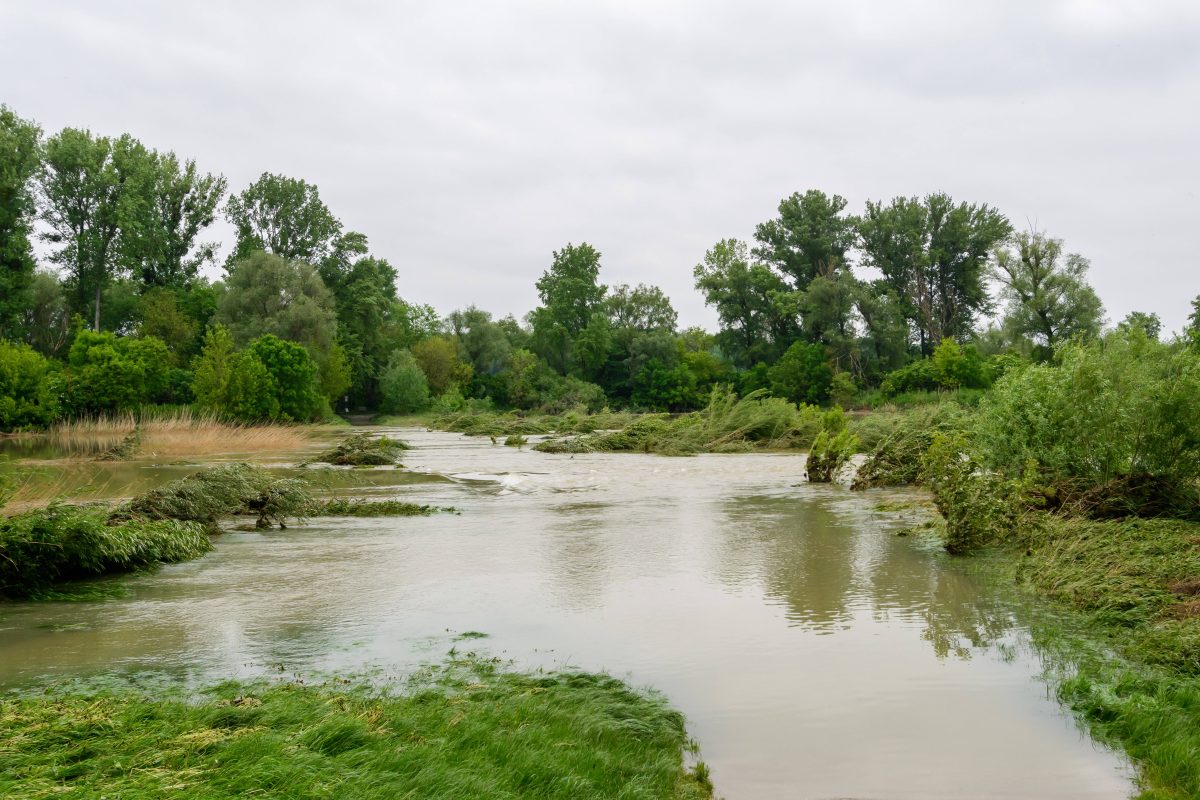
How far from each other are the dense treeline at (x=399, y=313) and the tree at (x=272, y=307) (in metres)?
0.15

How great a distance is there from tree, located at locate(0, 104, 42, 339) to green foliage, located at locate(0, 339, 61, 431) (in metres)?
12.7

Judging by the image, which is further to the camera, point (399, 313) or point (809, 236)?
point (399, 313)

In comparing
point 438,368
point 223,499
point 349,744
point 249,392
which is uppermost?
point 438,368

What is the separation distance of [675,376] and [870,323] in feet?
55.1

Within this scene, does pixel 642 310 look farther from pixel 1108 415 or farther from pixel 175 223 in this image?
pixel 1108 415

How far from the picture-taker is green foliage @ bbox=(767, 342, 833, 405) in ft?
214

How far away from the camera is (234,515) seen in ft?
49.0

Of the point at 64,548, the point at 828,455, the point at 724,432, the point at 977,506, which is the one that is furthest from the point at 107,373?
the point at 977,506

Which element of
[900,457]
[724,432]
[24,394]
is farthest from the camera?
[24,394]

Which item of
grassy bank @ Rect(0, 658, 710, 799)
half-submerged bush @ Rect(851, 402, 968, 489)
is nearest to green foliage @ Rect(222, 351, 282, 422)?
half-submerged bush @ Rect(851, 402, 968, 489)

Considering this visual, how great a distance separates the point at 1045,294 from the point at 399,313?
6076 cm

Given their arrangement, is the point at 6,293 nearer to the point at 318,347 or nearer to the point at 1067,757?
the point at 318,347

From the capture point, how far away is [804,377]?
65500 mm

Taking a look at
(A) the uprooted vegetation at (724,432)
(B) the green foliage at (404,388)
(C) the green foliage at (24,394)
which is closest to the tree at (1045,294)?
(A) the uprooted vegetation at (724,432)
